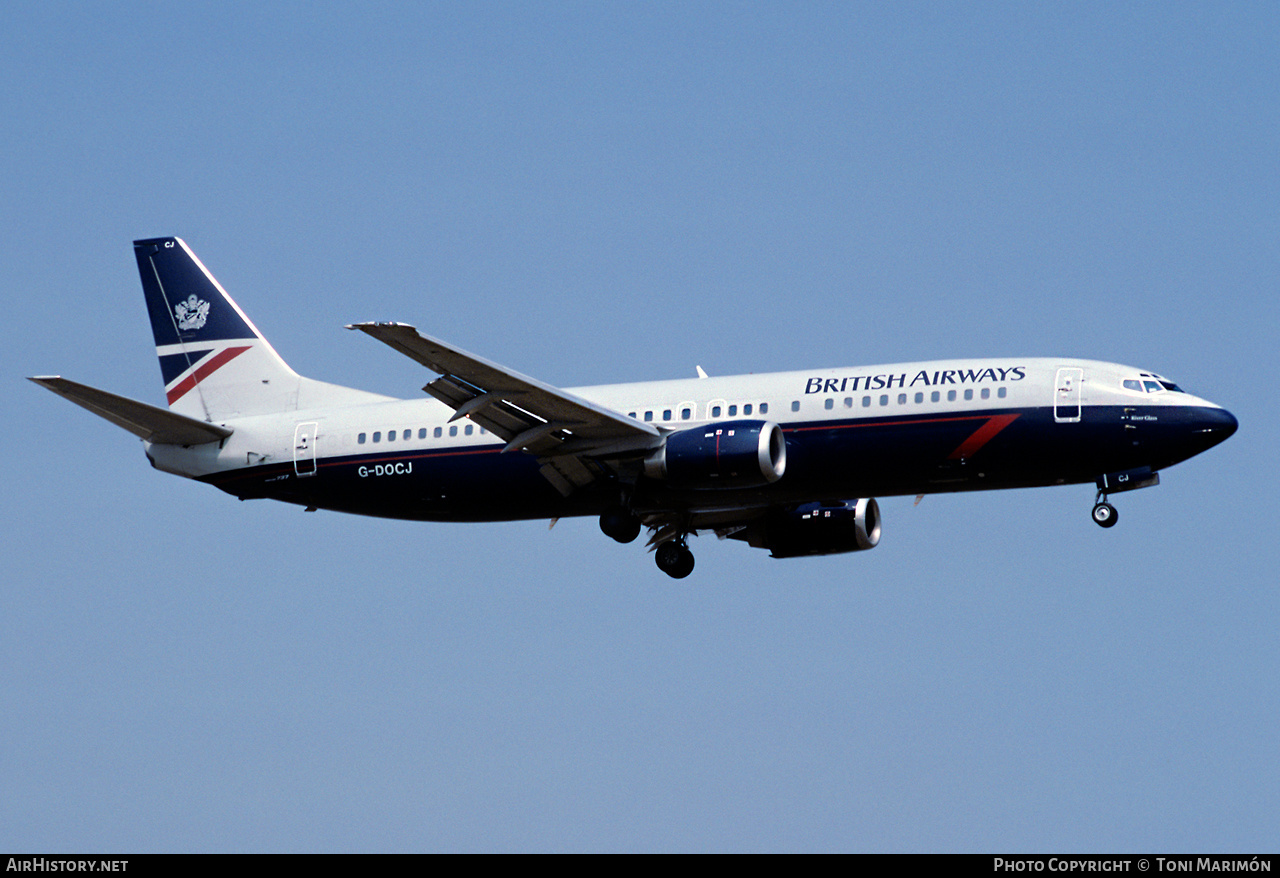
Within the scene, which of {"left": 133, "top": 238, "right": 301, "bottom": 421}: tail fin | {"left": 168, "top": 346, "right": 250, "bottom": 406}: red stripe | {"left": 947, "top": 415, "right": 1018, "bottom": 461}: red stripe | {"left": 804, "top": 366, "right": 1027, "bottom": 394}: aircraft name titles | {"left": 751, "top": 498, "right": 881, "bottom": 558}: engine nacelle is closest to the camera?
{"left": 947, "top": 415, "right": 1018, "bottom": 461}: red stripe

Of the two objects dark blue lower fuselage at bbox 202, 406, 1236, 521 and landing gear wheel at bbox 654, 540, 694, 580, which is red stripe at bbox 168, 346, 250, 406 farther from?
landing gear wheel at bbox 654, 540, 694, 580

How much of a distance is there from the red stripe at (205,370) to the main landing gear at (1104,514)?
23.3m

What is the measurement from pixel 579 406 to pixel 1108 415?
11716mm

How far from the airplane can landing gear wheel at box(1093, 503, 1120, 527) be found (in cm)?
8

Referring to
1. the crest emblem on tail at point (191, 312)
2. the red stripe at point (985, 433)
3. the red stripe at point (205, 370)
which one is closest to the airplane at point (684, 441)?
the red stripe at point (985, 433)

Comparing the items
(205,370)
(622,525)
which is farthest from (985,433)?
(205,370)

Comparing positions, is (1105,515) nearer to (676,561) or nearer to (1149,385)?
(1149,385)

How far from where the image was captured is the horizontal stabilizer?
40125 millimetres

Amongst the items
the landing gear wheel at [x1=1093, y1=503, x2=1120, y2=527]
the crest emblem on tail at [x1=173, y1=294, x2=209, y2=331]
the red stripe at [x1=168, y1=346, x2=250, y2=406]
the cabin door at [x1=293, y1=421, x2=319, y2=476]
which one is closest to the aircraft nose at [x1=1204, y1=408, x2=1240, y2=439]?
the landing gear wheel at [x1=1093, y1=503, x2=1120, y2=527]

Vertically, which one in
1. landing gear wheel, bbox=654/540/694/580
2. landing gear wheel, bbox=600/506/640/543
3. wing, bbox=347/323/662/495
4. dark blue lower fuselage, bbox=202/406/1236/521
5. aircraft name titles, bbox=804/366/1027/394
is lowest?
landing gear wheel, bbox=654/540/694/580

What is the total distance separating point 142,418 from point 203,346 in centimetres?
493
